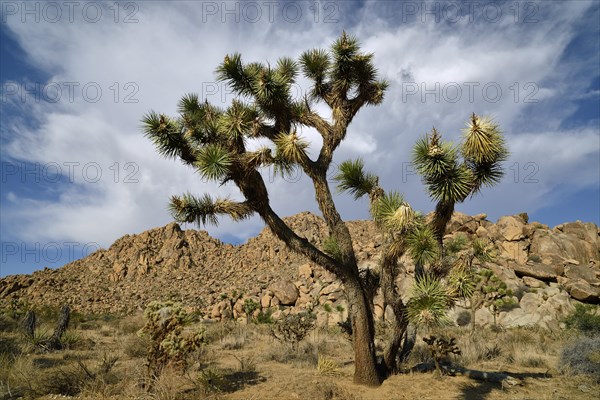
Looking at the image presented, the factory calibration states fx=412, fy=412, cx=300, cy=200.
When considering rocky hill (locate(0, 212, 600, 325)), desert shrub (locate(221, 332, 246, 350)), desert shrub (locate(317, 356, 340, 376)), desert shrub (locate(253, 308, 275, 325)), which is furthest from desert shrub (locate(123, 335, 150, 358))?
desert shrub (locate(253, 308, 275, 325))

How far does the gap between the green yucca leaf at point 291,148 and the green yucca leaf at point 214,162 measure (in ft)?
3.22

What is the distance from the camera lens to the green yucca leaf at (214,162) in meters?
7.16

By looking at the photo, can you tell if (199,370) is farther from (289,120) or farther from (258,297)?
(258,297)

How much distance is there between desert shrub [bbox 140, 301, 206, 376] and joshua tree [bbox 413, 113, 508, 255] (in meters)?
4.83

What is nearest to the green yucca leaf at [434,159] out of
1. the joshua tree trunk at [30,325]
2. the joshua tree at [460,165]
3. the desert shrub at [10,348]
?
the joshua tree at [460,165]

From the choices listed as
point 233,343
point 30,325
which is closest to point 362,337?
point 233,343

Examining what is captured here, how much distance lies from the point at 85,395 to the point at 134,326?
12177mm

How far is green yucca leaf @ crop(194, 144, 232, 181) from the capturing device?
7164mm

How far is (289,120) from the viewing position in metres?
8.81

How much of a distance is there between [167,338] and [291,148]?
392 cm

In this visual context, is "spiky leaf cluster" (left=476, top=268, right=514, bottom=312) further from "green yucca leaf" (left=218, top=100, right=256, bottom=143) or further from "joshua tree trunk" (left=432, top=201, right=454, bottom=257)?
"green yucca leaf" (left=218, top=100, right=256, bottom=143)

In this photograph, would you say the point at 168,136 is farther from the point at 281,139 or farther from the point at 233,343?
the point at 233,343

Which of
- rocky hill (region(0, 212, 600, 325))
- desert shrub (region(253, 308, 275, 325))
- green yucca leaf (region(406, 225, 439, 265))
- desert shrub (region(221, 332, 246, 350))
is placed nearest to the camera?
green yucca leaf (region(406, 225, 439, 265))

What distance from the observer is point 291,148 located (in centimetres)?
745
